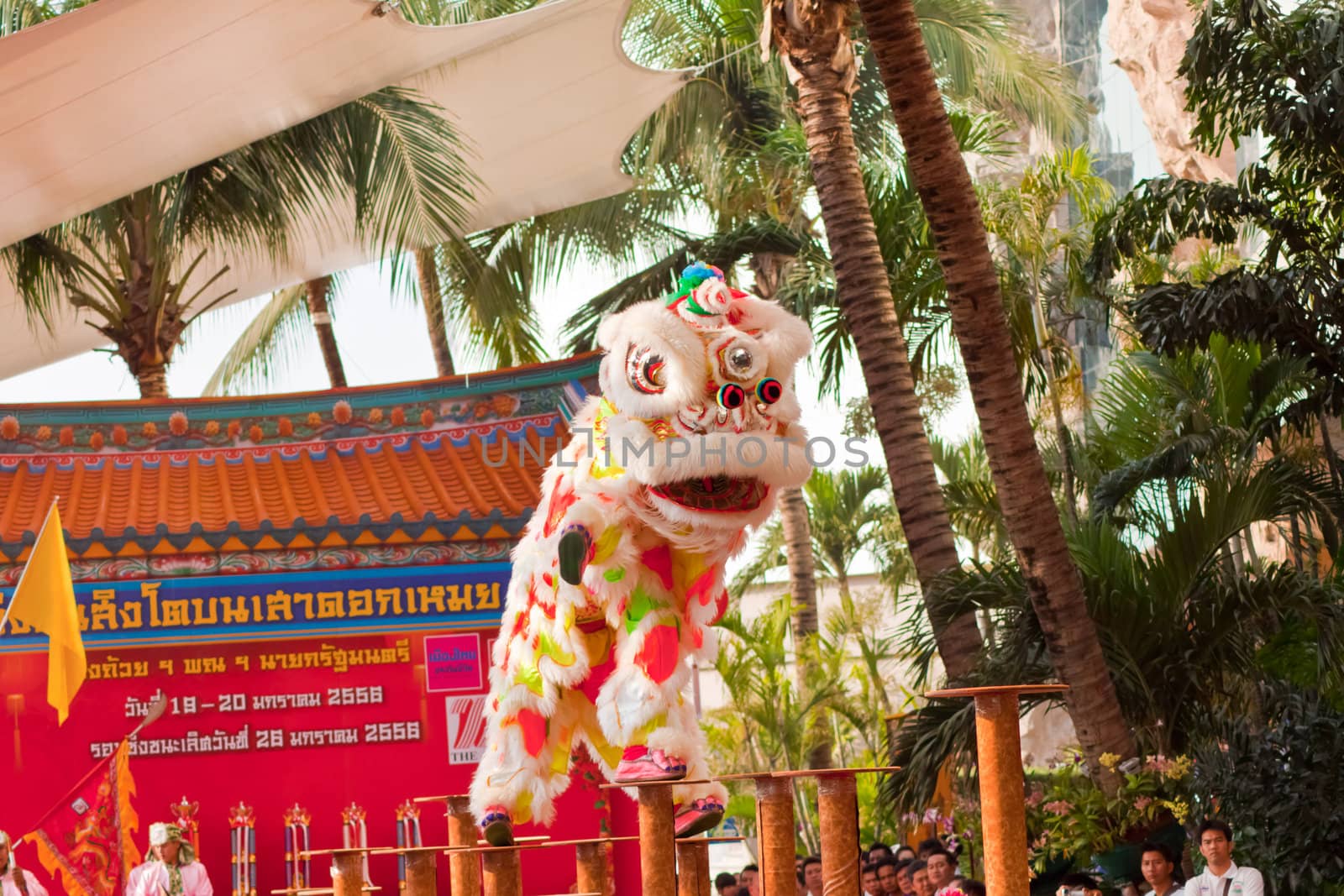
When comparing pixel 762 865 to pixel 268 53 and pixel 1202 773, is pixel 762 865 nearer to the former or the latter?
pixel 1202 773

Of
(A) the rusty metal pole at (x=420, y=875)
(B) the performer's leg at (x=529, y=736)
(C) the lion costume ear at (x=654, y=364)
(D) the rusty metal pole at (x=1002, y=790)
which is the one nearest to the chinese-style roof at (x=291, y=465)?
(B) the performer's leg at (x=529, y=736)

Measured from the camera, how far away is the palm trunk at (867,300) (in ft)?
27.6

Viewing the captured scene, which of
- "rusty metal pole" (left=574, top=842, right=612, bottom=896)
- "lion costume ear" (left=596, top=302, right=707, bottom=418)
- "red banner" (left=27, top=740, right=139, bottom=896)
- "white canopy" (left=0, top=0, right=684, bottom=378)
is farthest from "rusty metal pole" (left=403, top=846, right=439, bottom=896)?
"white canopy" (left=0, top=0, right=684, bottom=378)

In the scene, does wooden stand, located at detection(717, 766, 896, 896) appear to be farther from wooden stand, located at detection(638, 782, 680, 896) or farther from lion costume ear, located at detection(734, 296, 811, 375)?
lion costume ear, located at detection(734, 296, 811, 375)

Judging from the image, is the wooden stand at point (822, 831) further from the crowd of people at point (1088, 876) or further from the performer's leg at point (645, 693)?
the performer's leg at point (645, 693)

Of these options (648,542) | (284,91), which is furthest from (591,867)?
(284,91)

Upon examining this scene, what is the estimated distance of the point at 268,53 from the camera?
9359 millimetres

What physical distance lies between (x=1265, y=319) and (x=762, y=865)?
4.55 meters

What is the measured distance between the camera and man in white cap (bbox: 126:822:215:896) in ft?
29.6

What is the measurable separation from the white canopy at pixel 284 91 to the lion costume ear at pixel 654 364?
4.09 m

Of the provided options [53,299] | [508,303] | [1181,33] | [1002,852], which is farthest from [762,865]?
[1181,33]

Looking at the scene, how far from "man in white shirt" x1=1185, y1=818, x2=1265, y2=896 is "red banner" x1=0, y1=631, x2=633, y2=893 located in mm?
4843

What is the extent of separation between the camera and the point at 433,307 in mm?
15281

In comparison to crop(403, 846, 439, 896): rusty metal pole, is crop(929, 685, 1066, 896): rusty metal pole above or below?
above
